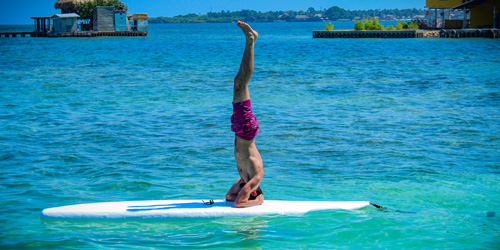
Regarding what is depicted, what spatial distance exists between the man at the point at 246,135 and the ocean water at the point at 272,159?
0.37 m

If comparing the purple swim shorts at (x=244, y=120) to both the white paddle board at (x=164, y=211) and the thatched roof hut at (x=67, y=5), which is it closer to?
the white paddle board at (x=164, y=211)

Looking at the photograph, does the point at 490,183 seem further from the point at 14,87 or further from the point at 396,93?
the point at 14,87

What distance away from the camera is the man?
655cm

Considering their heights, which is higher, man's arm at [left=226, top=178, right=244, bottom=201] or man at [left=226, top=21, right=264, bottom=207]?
man at [left=226, top=21, right=264, bottom=207]

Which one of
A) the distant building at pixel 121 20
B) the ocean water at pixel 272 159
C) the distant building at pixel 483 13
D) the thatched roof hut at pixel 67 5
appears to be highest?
the thatched roof hut at pixel 67 5

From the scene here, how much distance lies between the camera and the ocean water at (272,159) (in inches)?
277

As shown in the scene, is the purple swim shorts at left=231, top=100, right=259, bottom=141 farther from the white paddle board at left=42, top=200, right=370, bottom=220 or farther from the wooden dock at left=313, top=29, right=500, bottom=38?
the wooden dock at left=313, top=29, right=500, bottom=38

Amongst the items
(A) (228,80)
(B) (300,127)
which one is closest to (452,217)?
(B) (300,127)

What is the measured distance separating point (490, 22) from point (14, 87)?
56.8 meters

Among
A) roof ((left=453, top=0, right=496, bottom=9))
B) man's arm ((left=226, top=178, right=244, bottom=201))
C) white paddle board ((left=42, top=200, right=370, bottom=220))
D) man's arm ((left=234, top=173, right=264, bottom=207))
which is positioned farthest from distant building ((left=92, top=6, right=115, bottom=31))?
man's arm ((left=234, top=173, right=264, bottom=207))

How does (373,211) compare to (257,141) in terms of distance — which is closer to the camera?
(373,211)

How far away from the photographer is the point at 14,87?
23.8 metres

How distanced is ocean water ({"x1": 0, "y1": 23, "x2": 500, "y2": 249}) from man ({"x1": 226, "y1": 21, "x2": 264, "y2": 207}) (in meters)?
0.37

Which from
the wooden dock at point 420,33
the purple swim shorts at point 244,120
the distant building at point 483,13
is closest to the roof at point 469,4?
the distant building at point 483,13
